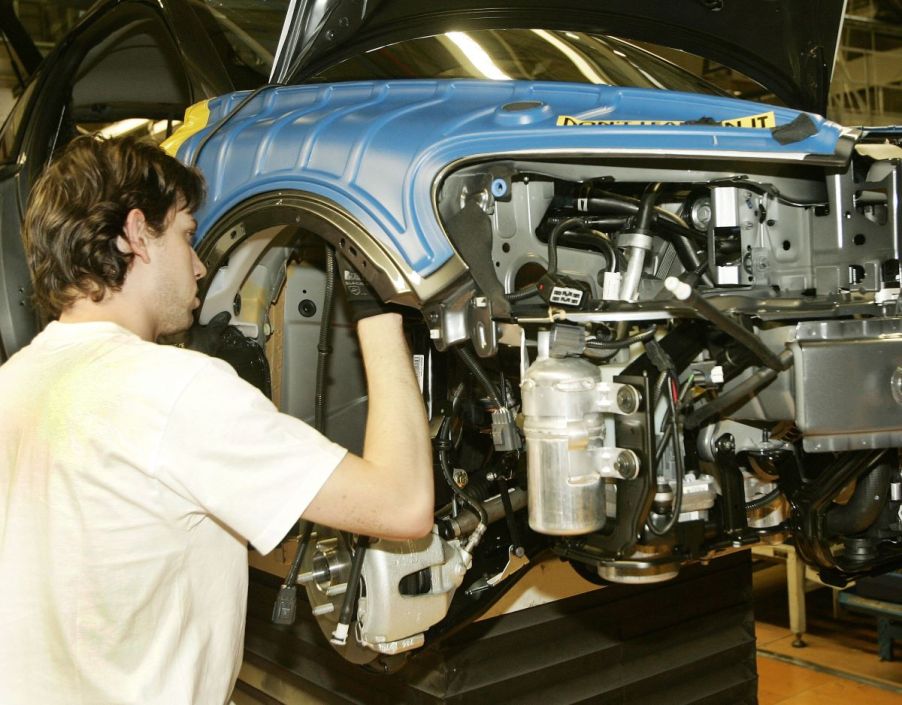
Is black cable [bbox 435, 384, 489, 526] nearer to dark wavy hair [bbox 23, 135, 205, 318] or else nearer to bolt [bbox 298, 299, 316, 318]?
bolt [bbox 298, 299, 316, 318]

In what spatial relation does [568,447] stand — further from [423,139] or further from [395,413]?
[423,139]

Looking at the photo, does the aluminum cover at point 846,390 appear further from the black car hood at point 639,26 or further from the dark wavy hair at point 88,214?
the dark wavy hair at point 88,214

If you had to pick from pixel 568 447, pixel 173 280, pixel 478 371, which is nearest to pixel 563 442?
pixel 568 447

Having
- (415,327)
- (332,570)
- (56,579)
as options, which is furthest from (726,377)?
(56,579)

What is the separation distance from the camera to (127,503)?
1646mm

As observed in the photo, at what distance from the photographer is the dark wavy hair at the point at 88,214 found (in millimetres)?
1851

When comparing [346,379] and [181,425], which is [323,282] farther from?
[181,425]

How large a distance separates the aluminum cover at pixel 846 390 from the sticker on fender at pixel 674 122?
17.2 inches

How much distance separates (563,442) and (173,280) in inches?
33.6

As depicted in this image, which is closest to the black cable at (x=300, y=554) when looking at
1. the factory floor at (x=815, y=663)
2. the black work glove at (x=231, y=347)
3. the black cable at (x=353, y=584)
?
the black cable at (x=353, y=584)

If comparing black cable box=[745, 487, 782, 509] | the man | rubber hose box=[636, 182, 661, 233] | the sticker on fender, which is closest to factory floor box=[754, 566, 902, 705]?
black cable box=[745, 487, 782, 509]

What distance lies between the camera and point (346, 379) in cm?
291

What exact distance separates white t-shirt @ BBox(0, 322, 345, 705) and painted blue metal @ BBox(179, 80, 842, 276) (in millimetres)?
540

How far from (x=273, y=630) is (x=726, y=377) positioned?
2094mm
